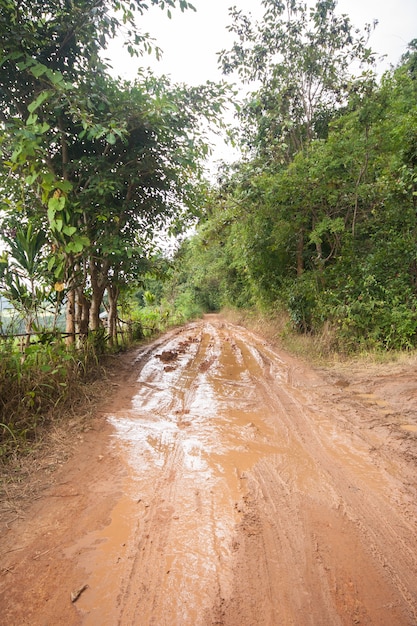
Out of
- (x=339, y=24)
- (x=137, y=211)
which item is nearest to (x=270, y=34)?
(x=339, y=24)

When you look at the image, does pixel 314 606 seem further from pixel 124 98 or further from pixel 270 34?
pixel 270 34

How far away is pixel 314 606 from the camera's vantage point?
1.63m

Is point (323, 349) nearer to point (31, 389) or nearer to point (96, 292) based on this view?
point (96, 292)

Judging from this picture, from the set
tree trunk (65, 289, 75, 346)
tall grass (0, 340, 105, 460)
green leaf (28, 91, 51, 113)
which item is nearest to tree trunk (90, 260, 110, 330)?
tree trunk (65, 289, 75, 346)

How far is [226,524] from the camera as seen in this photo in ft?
7.31

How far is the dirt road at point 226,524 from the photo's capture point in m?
1.66

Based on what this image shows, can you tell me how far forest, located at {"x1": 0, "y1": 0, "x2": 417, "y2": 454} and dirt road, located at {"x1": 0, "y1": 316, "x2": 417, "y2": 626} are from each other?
130 cm

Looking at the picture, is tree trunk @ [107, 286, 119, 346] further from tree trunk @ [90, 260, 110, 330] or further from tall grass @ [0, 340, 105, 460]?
tall grass @ [0, 340, 105, 460]

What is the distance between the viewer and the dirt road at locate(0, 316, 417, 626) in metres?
1.66

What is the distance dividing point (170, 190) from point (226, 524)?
6105mm

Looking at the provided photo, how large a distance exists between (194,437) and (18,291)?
3.06 meters

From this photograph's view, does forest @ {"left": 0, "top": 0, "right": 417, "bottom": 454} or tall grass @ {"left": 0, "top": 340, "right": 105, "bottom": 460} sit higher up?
forest @ {"left": 0, "top": 0, "right": 417, "bottom": 454}

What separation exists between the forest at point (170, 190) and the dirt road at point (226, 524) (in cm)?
130

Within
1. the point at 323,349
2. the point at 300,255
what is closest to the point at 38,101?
the point at 323,349
